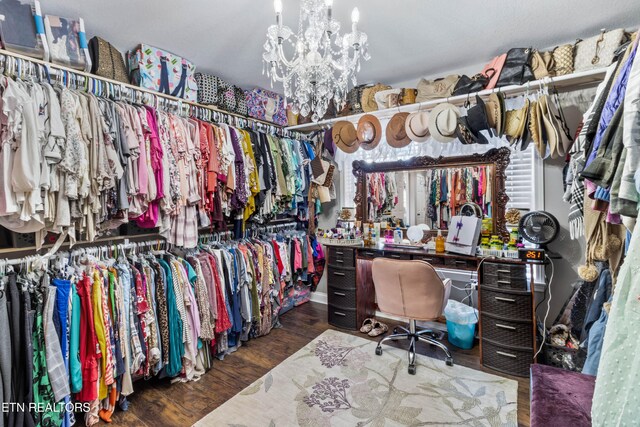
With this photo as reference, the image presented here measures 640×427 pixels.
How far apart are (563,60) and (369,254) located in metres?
2.15

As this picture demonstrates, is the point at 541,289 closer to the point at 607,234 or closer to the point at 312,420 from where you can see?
the point at 607,234

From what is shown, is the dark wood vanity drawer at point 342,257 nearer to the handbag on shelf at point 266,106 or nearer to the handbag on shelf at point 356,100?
the handbag on shelf at point 356,100

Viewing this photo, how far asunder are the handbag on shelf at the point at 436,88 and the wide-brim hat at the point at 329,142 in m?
0.99

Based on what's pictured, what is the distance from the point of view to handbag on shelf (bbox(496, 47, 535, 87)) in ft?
7.79

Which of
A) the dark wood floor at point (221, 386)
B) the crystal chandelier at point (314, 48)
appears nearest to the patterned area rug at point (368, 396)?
the dark wood floor at point (221, 386)

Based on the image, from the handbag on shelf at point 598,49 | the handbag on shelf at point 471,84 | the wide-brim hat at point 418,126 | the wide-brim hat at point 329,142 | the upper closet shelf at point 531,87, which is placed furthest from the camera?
the wide-brim hat at point 329,142

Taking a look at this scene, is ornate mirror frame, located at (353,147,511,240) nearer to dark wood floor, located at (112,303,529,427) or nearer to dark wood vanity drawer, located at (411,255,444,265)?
dark wood vanity drawer, located at (411,255,444,265)

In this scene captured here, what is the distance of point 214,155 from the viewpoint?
2.45 metres

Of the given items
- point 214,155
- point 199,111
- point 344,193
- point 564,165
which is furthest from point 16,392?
point 564,165

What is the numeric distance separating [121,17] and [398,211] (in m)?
2.85

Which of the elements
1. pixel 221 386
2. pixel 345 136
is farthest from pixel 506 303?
pixel 221 386

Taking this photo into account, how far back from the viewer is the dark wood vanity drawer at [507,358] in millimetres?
2248

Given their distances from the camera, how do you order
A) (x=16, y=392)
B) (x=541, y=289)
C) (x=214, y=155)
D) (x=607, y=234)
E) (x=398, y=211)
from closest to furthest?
1. (x=607, y=234)
2. (x=16, y=392)
3. (x=214, y=155)
4. (x=541, y=289)
5. (x=398, y=211)

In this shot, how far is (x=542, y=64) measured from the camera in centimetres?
232
